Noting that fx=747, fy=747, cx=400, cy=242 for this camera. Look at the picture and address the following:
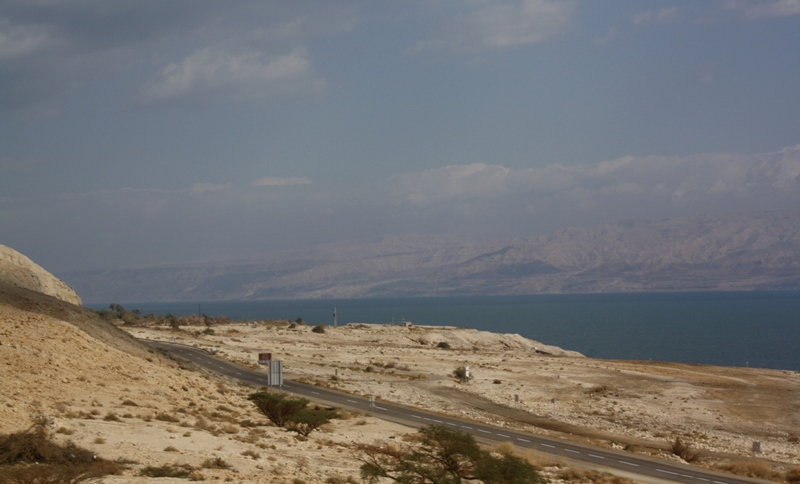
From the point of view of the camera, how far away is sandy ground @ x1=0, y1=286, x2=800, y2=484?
23.6m

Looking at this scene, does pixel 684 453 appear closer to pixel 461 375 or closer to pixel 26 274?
pixel 461 375

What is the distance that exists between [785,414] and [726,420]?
5.77 meters

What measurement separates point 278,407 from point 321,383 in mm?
20783

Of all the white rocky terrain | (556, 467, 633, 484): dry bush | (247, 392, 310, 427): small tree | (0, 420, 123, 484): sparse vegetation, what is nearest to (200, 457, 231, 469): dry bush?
the white rocky terrain

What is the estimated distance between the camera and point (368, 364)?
217 ft

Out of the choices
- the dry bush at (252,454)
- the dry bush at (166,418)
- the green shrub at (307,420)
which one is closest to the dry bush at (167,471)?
the dry bush at (252,454)

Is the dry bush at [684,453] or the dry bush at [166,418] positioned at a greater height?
the dry bush at [166,418]

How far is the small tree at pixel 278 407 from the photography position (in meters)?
30.9

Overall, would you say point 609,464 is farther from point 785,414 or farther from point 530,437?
point 785,414

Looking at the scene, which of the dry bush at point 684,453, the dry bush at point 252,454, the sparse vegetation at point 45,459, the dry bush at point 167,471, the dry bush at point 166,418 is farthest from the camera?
the dry bush at point 684,453

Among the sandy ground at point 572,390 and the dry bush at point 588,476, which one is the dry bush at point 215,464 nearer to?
the dry bush at point 588,476

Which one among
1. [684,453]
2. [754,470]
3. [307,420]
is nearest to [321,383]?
[307,420]

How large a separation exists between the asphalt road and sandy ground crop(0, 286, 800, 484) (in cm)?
282

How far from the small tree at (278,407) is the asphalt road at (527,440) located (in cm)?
782
